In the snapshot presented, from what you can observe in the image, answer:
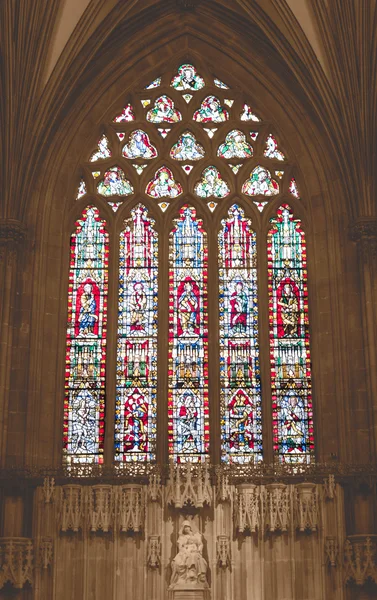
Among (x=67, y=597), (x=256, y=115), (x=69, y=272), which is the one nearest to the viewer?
(x=67, y=597)

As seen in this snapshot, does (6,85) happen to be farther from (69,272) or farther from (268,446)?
(268,446)

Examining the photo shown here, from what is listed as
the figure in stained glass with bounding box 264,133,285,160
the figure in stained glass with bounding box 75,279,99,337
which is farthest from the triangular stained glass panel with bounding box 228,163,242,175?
the figure in stained glass with bounding box 75,279,99,337

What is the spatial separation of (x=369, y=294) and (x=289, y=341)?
162cm

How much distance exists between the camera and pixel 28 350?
1830cm

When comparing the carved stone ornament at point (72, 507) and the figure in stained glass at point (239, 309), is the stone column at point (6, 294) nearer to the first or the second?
the carved stone ornament at point (72, 507)

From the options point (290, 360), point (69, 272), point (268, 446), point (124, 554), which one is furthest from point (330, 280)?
point (124, 554)

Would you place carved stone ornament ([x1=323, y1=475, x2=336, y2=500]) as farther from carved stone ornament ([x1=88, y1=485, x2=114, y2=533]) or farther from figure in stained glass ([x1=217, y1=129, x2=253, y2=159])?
figure in stained glass ([x1=217, y1=129, x2=253, y2=159])

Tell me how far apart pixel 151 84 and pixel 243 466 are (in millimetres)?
7608

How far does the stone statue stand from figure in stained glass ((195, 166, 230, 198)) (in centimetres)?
634

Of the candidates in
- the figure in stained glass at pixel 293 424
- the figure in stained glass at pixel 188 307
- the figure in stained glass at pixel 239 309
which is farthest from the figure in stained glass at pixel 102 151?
the figure in stained glass at pixel 293 424

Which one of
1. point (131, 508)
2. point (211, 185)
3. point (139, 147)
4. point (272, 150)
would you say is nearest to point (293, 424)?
point (131, 508)

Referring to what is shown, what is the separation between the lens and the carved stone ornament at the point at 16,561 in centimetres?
1644

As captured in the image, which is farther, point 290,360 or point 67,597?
point 290,360

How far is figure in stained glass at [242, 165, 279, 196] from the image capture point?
66.3ft
